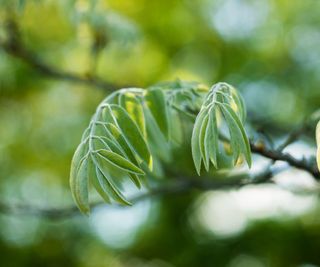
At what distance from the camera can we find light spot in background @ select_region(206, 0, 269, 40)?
608 centimetres

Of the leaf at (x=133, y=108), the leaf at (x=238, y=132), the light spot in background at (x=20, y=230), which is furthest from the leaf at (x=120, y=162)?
the light spot in background at (x=20, y=230)

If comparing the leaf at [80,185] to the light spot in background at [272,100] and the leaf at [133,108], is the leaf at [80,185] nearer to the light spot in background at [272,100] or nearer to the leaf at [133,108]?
the leaf at [133,108]

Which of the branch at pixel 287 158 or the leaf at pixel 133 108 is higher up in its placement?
the leaf at pixel 133 108

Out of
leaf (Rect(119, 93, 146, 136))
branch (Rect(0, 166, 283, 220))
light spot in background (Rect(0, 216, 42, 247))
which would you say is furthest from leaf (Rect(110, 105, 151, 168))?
light spot in background (Rect(0, 216, 42, 247))

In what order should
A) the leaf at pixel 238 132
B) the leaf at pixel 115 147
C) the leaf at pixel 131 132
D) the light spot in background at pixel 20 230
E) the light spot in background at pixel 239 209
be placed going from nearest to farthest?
the leaf at pixel 238 132
the leaf at pixel 115 147
the leaf at pixel 131 132
the light spot in background at pixel 239 209
the light spot in background at pixel 20 230

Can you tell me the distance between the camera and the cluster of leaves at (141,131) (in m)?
2.09

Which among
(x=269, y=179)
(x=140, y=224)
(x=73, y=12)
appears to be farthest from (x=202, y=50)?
(x=269, y=179)

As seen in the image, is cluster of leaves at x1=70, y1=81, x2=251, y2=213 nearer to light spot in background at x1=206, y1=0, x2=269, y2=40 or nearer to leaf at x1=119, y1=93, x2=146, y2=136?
leaf at x1=119, y1=93, x2=146, y2=136

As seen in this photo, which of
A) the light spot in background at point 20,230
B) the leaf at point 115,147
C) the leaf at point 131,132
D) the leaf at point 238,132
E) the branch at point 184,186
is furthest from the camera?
the light spot in background at point 20,230

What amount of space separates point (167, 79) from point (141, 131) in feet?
11.5

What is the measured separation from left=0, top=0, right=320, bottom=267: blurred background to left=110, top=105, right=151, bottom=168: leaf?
3.20 m

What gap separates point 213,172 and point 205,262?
1.15 m

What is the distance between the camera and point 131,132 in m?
2.35

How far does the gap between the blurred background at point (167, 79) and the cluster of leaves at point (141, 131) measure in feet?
9.86
